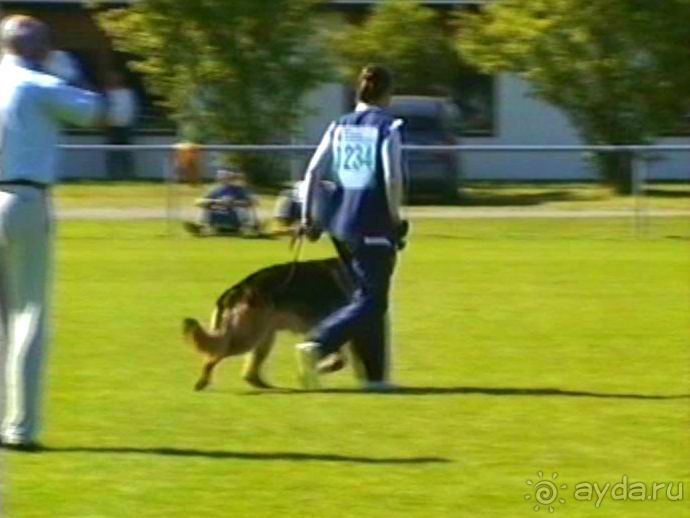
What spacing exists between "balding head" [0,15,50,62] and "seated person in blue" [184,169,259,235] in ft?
54.8

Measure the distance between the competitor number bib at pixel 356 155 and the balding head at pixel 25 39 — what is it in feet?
8.42

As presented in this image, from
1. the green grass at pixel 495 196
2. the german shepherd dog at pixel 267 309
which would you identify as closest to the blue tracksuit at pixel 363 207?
the german shepherd dog at pixel 267 309

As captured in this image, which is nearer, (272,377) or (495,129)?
(272,377)

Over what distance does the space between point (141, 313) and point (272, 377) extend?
14.5 feet

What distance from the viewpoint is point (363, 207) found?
12516 mm

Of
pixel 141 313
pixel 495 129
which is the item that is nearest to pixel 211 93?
pixel 495 129

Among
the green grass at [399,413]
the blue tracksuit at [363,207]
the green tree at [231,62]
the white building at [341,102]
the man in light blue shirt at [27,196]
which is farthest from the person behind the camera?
the white building at [341,102]

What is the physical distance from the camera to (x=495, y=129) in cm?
4662

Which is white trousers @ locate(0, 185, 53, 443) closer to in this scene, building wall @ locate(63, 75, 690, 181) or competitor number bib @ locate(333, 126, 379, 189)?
competitor number bib @ locate(333, 126, 379, 189)

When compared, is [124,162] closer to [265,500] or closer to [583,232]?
[583,232]

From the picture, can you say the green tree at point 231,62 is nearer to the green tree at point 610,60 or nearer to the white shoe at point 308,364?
the green tree at point 610,60

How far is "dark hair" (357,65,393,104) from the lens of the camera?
41.0 feet

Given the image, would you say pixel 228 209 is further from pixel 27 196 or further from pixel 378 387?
pixel 27 196

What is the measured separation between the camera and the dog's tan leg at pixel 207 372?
1281 cm
